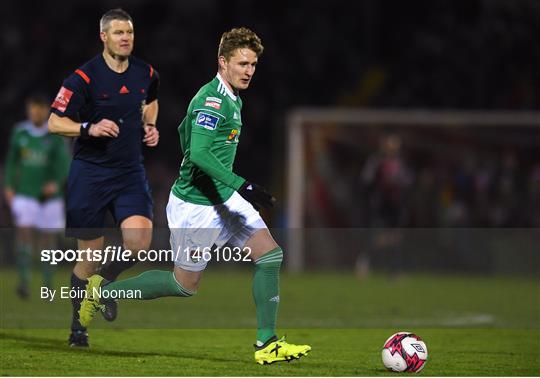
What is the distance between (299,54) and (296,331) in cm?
1645

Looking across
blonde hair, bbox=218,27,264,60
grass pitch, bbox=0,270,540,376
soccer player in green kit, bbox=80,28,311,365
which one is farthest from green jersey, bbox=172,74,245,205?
grass pitch, bbox=0,270,540,376

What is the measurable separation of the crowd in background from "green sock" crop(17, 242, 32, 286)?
10.3 m

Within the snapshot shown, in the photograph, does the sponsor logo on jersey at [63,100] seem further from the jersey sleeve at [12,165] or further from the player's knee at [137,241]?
the jersey sleeve at [12,165]

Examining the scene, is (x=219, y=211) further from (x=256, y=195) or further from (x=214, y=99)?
(x=214, y=99)

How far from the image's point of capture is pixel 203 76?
2759 centimetres

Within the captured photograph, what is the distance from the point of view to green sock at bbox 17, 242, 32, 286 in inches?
632

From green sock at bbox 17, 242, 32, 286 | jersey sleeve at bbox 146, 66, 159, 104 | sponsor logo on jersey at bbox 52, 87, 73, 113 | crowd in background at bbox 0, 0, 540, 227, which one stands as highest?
crowd in background at bbox 0, 0, 540, 227

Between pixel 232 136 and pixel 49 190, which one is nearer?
pixel 232 136

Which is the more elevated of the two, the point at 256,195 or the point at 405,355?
the point at 256,195

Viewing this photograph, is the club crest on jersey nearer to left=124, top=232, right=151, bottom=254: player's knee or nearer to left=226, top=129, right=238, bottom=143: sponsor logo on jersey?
left=226, top=129, right=238, bottom=143: sponsor logo on jersey

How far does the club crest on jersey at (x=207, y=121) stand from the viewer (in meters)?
9.01

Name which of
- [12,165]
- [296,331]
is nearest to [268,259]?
[296,331]

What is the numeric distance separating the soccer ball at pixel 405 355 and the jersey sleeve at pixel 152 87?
9.60 ft

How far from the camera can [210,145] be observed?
29.5ft
